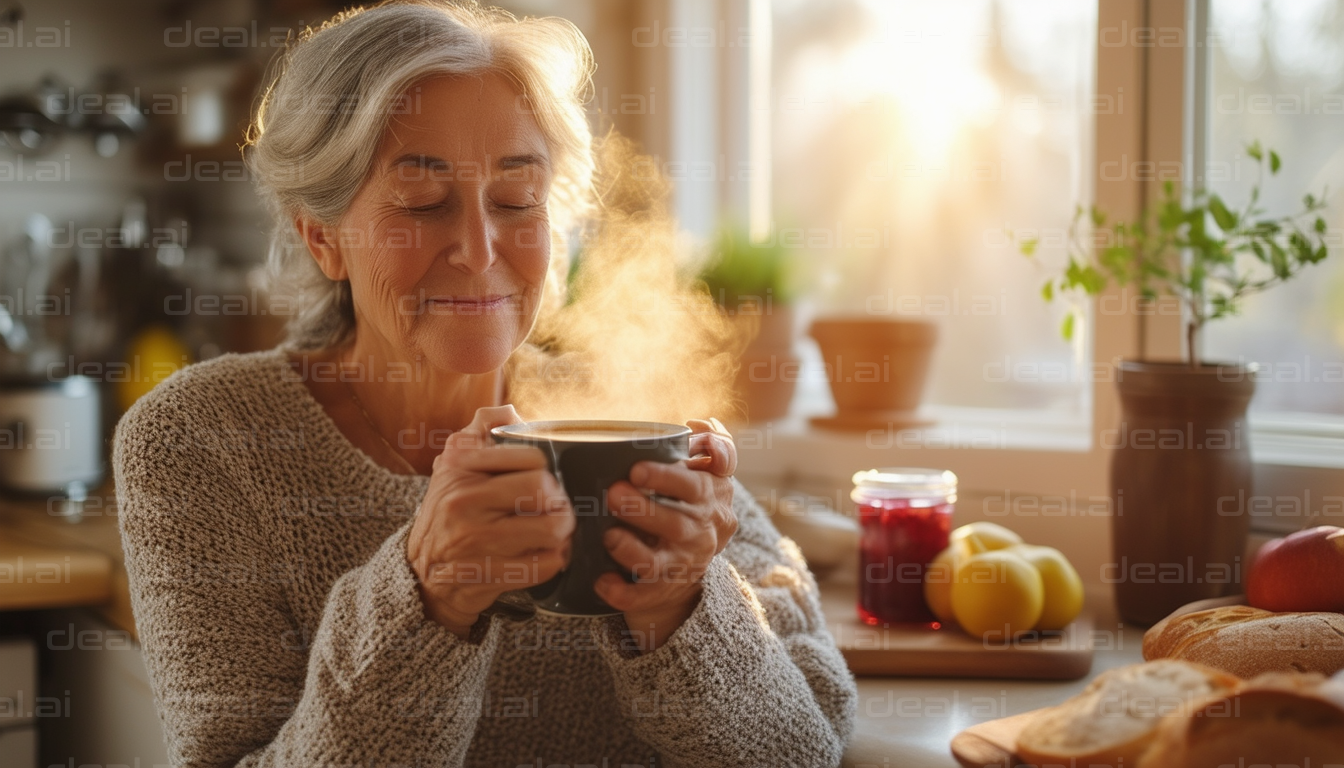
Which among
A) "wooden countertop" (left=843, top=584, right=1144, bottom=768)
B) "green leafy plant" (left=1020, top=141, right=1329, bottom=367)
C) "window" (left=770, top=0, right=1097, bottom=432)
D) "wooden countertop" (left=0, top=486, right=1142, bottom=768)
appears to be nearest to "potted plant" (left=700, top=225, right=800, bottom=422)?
"window" (left=770, top=0, right=1097, bottom=432)

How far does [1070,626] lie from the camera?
1364mm

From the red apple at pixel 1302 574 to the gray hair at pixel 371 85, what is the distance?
82 cm

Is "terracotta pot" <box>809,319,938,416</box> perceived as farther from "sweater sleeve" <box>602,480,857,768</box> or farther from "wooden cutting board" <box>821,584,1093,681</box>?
"sweater sleeve" <box>602,480,857,768</box>

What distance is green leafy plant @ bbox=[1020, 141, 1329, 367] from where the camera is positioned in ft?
4.21

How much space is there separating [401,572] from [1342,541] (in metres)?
0.86

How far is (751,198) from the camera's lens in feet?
7.44

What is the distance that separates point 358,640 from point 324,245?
0.49 m

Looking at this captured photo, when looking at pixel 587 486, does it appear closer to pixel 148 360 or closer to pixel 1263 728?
pixel 1263 728

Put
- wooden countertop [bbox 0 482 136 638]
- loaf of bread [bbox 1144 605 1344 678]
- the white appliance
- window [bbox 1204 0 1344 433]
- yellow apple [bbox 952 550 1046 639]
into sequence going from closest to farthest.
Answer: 1. loaf of bread [bbox 1144 605 1344 678]
2. yellow apple [bbox 952 550 1046 639]
3. window [bbox 1204 0 1344 433]
4. wooden countertop [bbox 0 482 136 638]
5. the white appliance

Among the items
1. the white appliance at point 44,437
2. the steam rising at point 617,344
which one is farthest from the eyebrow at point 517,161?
the white appliance at point 44,437

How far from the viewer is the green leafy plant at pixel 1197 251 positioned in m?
1.28

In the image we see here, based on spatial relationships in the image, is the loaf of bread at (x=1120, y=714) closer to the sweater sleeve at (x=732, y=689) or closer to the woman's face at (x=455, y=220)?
the sweater sleeve at (x=732, y=689)

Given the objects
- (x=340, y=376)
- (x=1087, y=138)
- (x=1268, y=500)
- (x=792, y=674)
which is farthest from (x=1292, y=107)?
(x=340, y=376)

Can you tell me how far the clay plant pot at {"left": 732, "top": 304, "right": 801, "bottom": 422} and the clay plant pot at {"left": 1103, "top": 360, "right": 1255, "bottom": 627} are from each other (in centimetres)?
68
